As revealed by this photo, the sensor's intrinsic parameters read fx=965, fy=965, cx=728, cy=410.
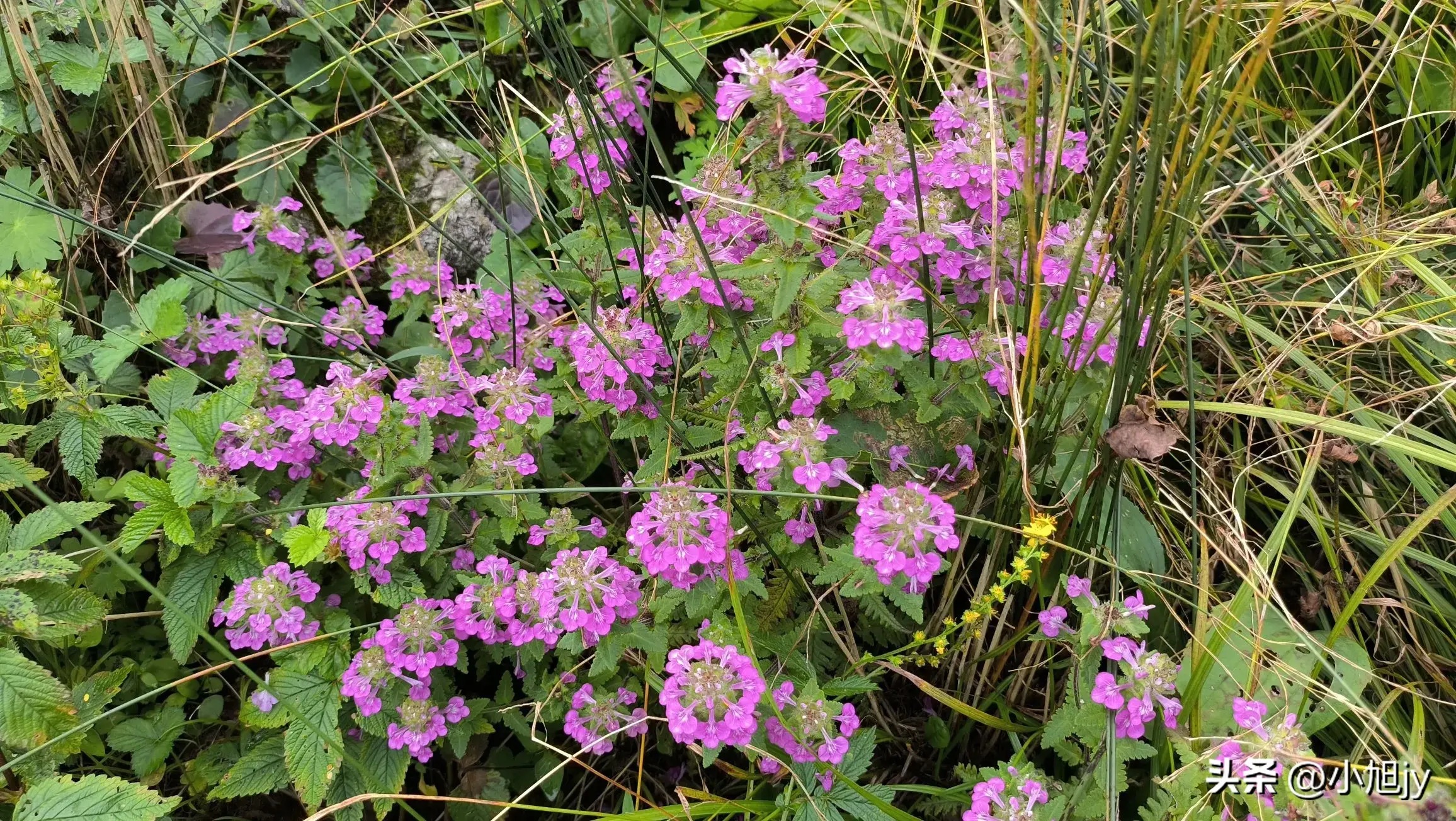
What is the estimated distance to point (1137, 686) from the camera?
5.82 feet

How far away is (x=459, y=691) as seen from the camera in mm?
2451

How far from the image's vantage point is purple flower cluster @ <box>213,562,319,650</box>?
6.73ft

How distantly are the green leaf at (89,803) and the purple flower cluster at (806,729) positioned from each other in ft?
3.79

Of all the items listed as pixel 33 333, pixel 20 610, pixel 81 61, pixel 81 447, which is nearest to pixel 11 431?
pixel 81 447

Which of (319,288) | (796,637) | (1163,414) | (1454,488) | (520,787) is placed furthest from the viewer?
(319,288)

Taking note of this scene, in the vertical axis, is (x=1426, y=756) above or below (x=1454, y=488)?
below

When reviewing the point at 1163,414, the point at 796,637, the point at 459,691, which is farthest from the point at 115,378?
the point at 1163,414

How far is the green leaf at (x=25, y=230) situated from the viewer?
106 inches

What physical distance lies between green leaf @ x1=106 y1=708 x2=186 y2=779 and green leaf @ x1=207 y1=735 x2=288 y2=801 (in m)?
0.19

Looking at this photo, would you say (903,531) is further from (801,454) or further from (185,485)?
(185,485)

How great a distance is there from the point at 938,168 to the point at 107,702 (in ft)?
7.11

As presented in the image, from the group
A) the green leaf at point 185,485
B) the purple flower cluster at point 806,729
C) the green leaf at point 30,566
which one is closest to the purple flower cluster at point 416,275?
the green leaf at point 185,485

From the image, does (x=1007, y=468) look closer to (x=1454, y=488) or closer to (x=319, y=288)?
(x=1454, y=488)

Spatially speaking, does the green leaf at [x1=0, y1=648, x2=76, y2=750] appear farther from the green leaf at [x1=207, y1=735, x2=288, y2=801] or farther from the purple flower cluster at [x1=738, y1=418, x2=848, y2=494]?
the purple flower cluster at [x1=738, y1=418, x2=848, y2=494]
